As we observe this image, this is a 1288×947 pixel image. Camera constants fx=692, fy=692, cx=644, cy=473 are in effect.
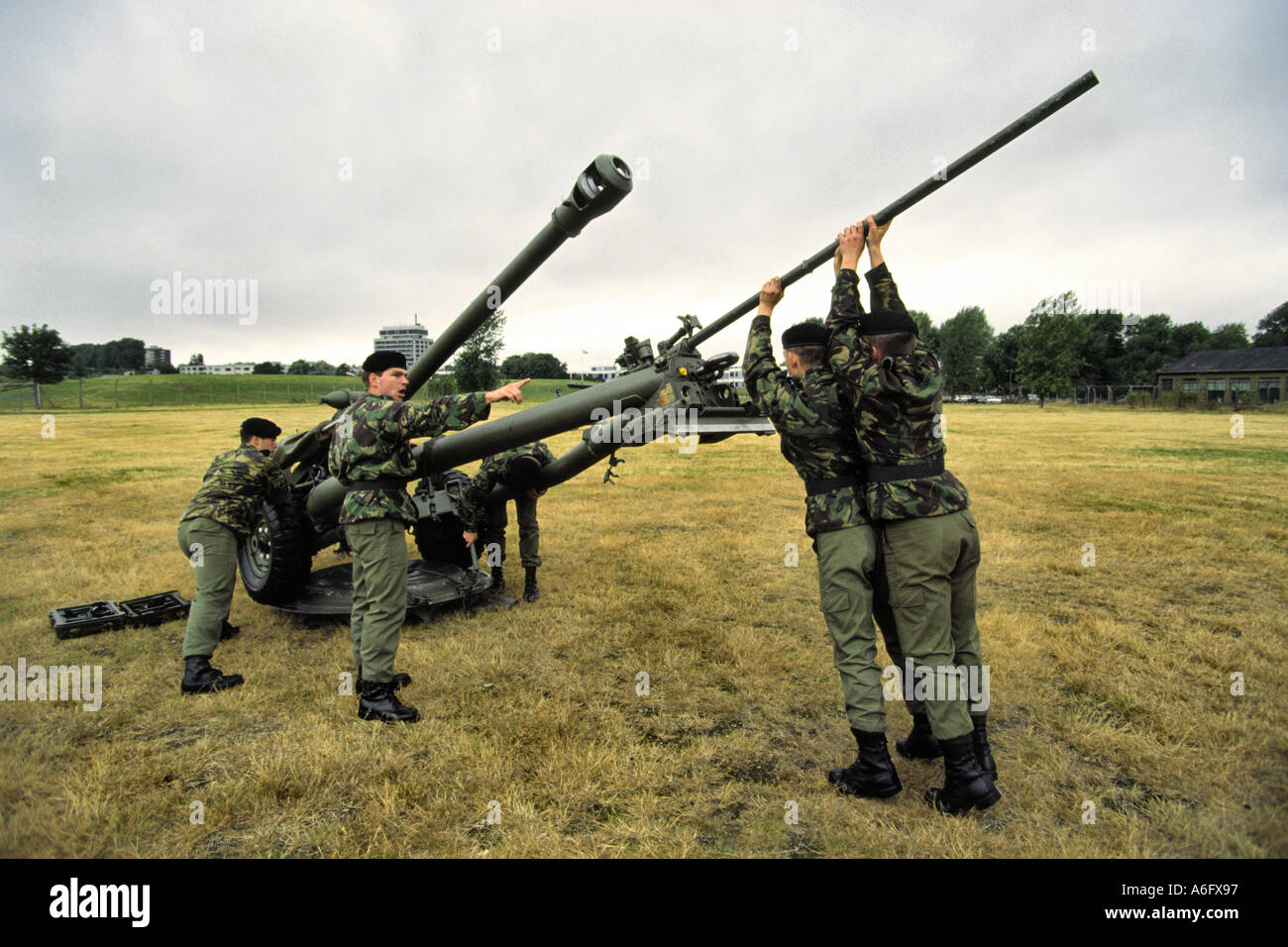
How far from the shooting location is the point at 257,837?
10.7 feet

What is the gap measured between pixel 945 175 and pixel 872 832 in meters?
3.30

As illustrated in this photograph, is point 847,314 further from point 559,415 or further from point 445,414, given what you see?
point 445,414

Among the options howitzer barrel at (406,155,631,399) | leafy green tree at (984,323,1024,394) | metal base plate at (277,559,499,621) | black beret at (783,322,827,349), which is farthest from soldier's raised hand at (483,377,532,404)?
leafy green tree at (984,323,1024,394)

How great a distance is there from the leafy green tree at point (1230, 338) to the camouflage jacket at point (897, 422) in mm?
92672

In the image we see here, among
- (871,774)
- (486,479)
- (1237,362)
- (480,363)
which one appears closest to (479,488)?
(486,479)

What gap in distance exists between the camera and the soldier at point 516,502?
21.8 feet

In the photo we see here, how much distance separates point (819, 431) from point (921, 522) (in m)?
0.70

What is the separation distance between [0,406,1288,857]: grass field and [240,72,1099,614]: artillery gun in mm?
624

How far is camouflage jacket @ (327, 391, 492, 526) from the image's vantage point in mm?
4457

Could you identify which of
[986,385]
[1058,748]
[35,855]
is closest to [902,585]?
[1058,748]

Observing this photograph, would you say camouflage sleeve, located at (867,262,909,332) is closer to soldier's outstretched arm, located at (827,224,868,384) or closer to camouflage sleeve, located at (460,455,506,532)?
soldier's outstretched arm, located at (827,224,868,384)

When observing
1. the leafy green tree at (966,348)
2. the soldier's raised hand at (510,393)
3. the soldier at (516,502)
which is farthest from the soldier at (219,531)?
the leafy green tree at (966,348)

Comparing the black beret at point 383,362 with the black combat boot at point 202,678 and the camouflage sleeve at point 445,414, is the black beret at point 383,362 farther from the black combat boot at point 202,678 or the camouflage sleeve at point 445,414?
the black combat boot at point 202,678
